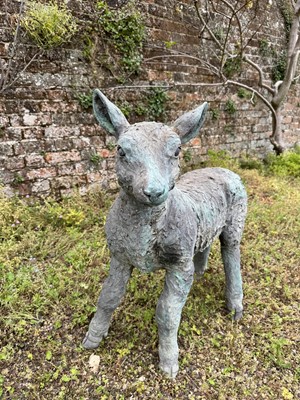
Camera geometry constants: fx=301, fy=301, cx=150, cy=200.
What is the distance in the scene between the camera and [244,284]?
3.13m

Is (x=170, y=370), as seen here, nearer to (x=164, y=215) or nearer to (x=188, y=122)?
(x=164, y=215)

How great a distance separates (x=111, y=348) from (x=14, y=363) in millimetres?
713

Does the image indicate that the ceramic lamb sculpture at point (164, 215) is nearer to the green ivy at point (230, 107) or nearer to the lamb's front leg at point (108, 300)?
the lamb's front leg at point (108, 300)

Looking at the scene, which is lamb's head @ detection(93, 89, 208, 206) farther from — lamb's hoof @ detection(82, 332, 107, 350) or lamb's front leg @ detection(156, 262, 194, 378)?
lamb's hoof @ detection(82, 332, 107, 350)

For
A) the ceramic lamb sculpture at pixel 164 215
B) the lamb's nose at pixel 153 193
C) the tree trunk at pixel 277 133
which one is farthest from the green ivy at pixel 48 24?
the tree trunk at pixel 277 133

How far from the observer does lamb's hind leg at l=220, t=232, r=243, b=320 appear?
2.55 metres

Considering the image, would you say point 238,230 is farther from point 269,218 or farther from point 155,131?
point 269,218

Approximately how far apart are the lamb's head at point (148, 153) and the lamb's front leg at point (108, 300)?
72 cm

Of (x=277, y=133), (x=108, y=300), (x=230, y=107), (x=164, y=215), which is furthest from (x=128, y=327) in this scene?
(x=277, y=133)

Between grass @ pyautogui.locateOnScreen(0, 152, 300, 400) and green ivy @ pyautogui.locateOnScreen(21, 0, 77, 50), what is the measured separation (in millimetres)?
2221

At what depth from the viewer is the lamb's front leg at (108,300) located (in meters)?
2.11

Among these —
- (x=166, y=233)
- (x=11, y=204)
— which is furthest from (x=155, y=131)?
(x=11, y=204)

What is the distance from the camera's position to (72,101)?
4465 millimetres

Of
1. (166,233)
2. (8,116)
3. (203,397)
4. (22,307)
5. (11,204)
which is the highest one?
(8,116)
